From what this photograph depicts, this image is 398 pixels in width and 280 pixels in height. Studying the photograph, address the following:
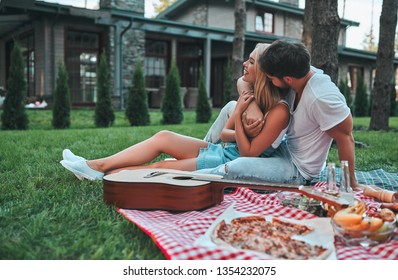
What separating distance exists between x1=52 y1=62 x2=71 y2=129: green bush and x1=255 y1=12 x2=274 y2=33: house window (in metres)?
10.7

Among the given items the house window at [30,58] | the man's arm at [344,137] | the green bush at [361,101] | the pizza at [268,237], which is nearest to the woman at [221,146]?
the man's arm at [344,137]

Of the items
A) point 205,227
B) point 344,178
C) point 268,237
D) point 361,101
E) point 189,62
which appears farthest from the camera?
point 189,62

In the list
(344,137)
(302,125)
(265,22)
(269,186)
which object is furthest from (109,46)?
(269,186)

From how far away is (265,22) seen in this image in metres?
18.2

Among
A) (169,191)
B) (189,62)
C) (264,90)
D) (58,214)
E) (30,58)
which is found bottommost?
(58,214)

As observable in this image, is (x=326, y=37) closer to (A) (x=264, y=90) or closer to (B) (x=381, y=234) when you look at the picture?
(A) (x=264, y=90)

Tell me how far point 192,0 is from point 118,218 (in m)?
16.7

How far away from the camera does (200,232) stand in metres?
2.00

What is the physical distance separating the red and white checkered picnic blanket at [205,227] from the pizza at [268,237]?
0.06m

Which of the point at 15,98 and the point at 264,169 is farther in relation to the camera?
the point at 15,98

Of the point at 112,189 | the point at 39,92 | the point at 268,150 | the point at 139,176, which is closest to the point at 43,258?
the point at 112,189

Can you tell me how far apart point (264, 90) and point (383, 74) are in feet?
19.2

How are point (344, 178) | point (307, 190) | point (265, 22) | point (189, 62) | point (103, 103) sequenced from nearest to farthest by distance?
1. point (307, 190)
2. point (344, 178)
3. point (103, 103)
4. point (189, 62)
5. point (265, 22)

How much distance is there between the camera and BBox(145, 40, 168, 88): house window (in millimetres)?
14242
